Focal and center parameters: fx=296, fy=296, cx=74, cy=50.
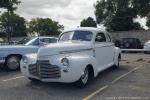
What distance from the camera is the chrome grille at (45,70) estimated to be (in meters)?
8.74

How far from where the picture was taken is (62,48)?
9.39 meters

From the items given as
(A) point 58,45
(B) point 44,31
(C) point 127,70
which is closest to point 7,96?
(A) point 58,45

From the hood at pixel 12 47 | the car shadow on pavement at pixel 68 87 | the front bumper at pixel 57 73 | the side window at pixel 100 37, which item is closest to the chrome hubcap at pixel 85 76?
the car shadow on pavement at pixel 68 87

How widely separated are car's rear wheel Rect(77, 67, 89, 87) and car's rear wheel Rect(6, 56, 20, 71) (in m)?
4.88

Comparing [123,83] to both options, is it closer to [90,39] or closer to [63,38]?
[90,39]

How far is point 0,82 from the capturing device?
33.6ft

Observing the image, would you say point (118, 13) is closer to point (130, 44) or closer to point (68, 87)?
point (130, 44)

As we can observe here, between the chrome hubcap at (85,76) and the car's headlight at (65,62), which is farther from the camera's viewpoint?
the chrome hubcap at (85,76)

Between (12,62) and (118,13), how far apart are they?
48249 millimetres

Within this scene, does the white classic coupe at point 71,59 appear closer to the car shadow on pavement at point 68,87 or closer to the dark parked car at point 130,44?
the car shadow on pavement at point 68,87

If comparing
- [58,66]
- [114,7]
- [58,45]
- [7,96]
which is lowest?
[7,96]

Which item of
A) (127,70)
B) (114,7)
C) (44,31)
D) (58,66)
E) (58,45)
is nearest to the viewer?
(58,66)

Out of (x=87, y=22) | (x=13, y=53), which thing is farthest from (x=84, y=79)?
(x=87, y=22)

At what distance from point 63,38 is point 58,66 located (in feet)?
Answer: 8.65
